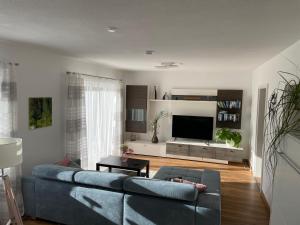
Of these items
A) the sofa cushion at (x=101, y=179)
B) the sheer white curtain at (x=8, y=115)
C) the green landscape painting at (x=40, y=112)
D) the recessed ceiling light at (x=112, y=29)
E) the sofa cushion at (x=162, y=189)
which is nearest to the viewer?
the recessed ceiling light at (x=112, y=29)

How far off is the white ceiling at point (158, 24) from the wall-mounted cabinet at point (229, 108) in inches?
128

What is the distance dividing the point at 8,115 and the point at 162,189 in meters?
2.36

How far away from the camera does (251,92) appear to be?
6.70m

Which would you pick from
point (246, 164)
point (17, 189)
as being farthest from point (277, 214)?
point (246, 164)

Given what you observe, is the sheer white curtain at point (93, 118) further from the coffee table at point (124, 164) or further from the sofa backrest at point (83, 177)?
the sofa backrest at point (83, 177)

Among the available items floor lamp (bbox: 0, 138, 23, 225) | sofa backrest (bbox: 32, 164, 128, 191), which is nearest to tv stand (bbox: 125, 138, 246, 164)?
sofa backrest (bbox: 32, 164, 128, 191)

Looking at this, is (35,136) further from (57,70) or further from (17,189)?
(57,70)

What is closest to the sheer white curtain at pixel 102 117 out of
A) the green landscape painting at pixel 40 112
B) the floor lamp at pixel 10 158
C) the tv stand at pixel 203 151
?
the green landscape painting at pixel 40 112

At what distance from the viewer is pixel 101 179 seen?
3127 millimetres

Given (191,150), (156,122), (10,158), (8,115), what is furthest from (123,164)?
(156,122)

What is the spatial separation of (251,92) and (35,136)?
547 centimetres

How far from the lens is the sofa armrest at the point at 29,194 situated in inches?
137

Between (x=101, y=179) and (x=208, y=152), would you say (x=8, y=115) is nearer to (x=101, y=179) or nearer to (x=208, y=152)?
(x=101, y=179)

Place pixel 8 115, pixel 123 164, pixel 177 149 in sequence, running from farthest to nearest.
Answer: pixel 177 149
pixel 123 164
pixel 8 115
